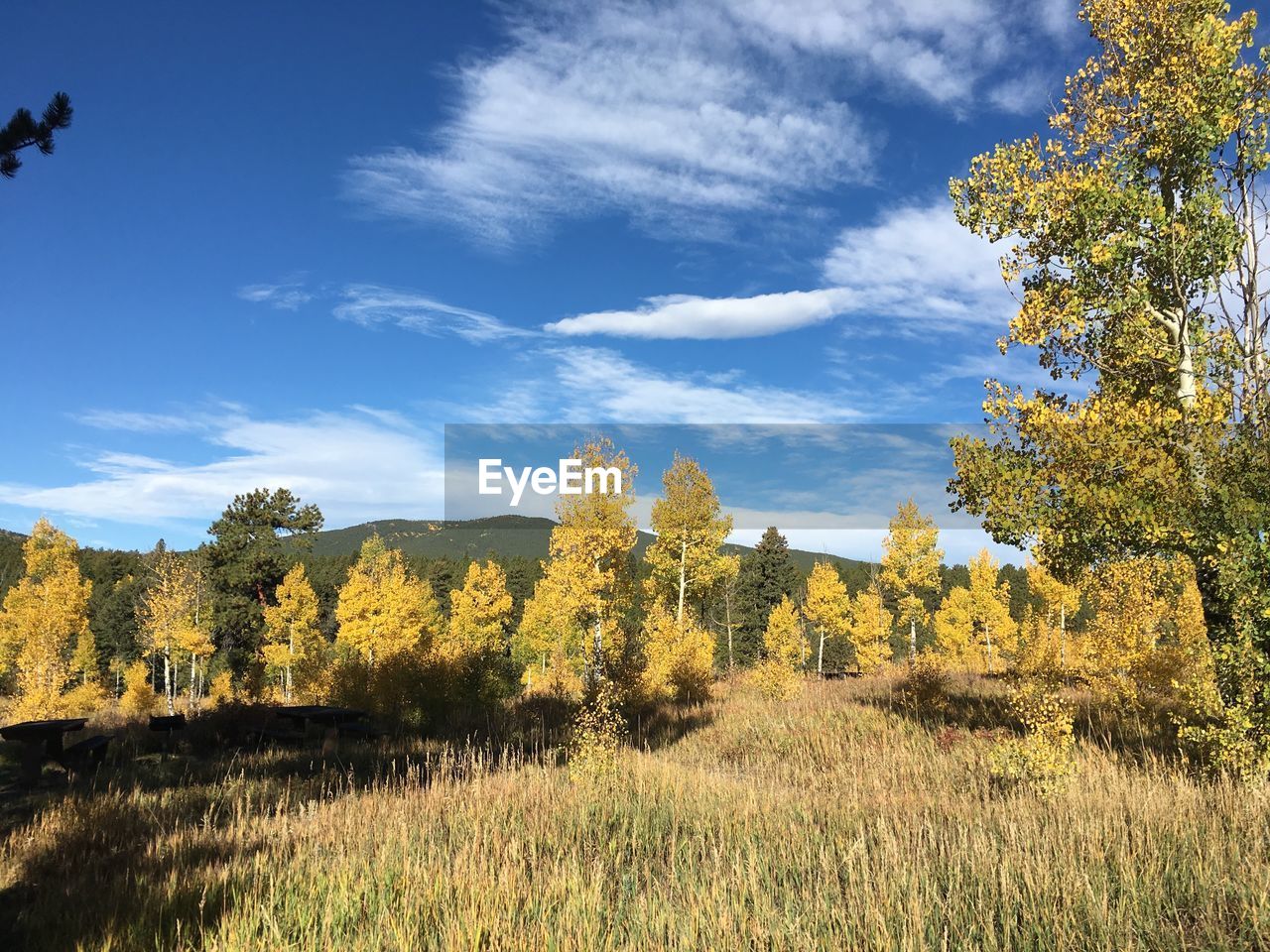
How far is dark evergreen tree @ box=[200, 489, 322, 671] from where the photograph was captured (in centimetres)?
3756

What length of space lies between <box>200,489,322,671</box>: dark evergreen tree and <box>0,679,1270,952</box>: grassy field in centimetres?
3079

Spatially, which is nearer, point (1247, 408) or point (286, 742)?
point (1247, 408)

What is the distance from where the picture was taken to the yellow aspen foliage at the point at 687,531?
1257 inches

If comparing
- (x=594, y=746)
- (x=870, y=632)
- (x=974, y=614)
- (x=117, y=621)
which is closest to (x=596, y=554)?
(x=594, y=746)

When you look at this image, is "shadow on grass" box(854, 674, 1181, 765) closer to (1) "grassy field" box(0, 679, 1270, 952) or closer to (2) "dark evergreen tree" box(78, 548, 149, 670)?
(1) "grassy field" box(0, 679, 1270, 952)

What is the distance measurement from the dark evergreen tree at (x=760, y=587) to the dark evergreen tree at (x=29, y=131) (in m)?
55.3

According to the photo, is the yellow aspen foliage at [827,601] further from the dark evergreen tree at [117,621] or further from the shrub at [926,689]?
the dark evergreen tree at [117,621]

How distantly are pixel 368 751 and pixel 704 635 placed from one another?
805 inches

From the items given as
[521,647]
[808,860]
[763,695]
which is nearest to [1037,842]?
[808,860]

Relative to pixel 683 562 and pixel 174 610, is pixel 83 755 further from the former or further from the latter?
pixel 174 610

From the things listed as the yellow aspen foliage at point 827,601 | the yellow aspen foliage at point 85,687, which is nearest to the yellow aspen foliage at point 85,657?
the yellow aspen foliage at point 85,687

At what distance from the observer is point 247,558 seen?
124 ft

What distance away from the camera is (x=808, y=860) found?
5.77m

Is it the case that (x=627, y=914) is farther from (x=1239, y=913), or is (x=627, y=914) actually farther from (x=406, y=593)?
(x=406, y=593)
